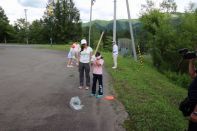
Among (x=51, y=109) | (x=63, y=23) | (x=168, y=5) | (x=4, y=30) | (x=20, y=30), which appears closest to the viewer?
(x=51, y=109)

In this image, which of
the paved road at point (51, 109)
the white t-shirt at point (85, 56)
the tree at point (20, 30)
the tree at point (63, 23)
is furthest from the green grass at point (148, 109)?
the tree at point (20, 30)

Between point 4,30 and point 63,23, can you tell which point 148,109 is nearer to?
point 63,23

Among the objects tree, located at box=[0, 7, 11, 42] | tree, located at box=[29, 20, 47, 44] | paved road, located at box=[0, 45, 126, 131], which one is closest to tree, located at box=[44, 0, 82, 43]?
tree, located at box=[29, 20, 47, 44]

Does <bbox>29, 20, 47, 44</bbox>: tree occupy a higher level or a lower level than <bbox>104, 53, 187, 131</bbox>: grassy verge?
higher

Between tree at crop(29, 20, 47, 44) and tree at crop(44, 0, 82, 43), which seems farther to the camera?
tree at crop(29, 20, 47, 44)

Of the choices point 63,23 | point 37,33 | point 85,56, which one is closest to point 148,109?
point 85,56

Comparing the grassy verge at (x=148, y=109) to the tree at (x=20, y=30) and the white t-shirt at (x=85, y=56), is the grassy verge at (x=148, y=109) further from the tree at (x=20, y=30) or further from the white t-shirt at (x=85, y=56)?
the tree at (x=20, y=30)

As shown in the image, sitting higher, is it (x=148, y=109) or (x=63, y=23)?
(x=63, y=23)

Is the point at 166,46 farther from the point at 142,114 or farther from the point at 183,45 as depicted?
the point at 142,114

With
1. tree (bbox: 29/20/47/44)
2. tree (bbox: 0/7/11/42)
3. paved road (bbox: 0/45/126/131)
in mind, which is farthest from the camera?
tree (bbox: 29/20/47/44)

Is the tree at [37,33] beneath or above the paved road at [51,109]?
above

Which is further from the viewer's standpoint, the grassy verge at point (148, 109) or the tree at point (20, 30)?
the tree at point (20, 30)

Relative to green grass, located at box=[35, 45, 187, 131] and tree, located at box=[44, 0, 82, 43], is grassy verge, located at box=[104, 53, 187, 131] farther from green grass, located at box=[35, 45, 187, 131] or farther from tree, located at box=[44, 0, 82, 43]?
tree, located at box=[44, 0, 82, 43]

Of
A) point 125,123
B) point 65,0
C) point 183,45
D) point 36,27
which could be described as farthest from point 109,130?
point 36,27
